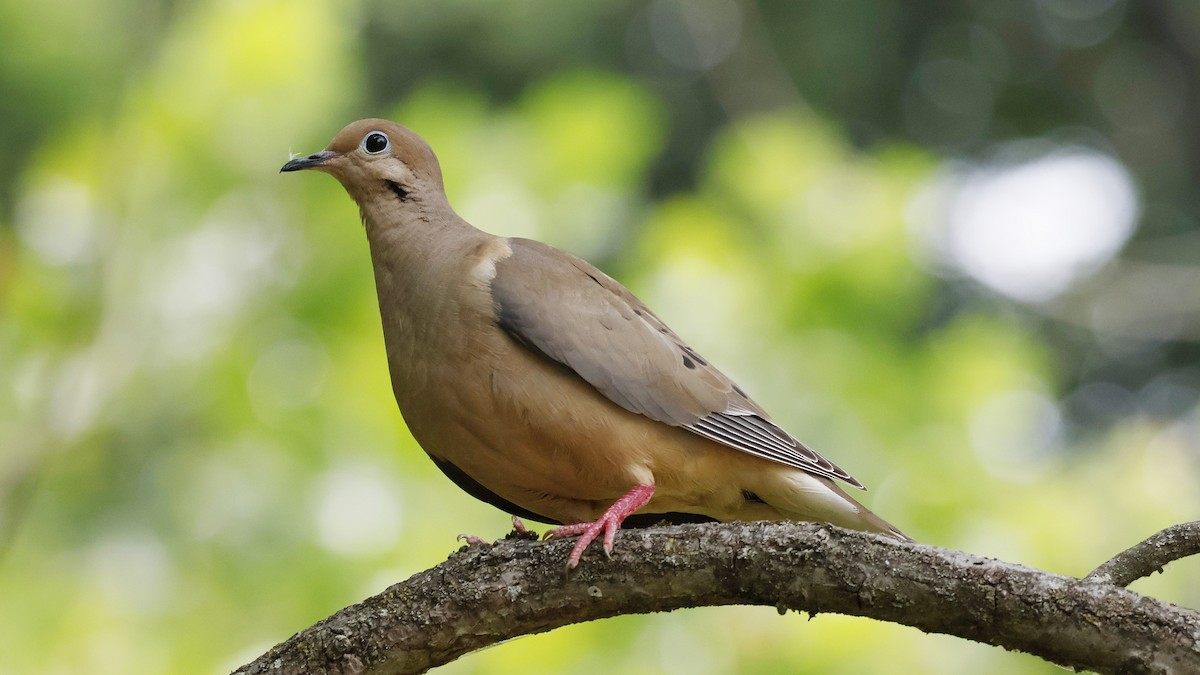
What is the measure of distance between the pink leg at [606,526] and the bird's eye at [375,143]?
142 cm

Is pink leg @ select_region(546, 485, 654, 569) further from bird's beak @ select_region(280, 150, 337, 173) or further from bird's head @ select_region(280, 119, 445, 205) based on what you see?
bird's beak @ select_region(280, 150, 337, 173)

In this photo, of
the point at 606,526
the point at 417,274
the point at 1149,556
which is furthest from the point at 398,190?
the point at 1149,556

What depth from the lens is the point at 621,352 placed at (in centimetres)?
363

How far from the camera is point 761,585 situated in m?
2.67

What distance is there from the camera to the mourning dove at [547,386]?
11.1 feet

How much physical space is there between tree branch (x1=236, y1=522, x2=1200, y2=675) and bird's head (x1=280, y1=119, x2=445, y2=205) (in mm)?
1432

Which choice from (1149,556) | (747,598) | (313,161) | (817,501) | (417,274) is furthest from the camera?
(313,161)

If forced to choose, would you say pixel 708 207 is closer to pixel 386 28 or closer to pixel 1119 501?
pixel 1119 501

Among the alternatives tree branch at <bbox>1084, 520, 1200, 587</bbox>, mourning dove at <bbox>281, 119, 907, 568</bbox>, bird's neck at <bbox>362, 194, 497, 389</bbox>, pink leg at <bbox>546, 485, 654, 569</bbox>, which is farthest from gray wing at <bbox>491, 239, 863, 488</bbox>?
tree branch at <bbox>1084, 520, 1200, 587</bbox>

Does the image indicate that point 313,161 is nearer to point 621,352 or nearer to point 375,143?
point 375,143

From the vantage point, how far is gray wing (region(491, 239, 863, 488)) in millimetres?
3477

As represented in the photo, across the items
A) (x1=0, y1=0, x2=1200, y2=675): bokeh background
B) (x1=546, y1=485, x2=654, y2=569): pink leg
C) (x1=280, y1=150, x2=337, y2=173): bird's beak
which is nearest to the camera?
(x1=546, y1=485, x2=654, y2=569): pink leg

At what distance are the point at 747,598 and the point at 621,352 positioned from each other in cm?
110

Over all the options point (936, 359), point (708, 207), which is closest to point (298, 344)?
point (708, 207)
